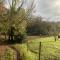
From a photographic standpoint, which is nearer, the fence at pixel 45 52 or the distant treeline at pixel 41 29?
the fence at pixel 45 52

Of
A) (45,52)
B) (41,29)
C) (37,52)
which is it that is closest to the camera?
(45,52)

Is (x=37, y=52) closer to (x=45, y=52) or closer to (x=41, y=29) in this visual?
(x=45, y=52)

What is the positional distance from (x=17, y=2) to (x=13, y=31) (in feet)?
20.3

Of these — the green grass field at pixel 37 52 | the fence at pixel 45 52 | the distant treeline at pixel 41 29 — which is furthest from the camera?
the distant treeline at pixel 41 29

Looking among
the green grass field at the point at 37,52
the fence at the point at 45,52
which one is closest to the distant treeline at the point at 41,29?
the green grass field at the point at 37,52

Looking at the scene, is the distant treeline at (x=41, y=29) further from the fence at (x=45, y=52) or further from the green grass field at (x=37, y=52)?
the fence at (x=45, y=52)

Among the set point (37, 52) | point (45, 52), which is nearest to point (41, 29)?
point (37, 52)

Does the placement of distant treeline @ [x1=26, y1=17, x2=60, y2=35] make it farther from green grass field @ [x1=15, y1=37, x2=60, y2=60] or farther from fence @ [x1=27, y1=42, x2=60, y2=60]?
fence @ [x1=27, y1=42, x2=60, y2=60]

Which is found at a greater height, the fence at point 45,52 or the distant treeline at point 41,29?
the distant treeline at point 41,29

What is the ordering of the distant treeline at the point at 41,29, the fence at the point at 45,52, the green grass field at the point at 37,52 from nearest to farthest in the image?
the fence at the point at 45,52
the green grass field at the point at 37,52
the distant treeline at the point at 41,29

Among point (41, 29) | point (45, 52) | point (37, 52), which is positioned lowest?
point (37, 52)

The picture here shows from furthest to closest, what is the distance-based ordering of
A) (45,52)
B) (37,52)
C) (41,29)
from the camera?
(41,29)
(37,52)
(45,52)

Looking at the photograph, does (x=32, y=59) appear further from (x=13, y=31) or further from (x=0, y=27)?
(x=13, y=31)

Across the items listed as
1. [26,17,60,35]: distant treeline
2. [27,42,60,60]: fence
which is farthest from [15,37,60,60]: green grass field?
[26,17,60,35]: distant treeline
